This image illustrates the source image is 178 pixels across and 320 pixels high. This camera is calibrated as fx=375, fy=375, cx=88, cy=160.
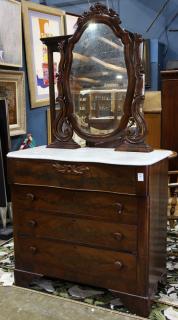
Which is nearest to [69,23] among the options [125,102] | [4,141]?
[4,141]

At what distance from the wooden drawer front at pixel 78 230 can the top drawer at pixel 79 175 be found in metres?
0.22

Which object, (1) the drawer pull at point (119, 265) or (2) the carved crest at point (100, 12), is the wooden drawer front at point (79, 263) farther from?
(2) the carved crest at point (100, 12)

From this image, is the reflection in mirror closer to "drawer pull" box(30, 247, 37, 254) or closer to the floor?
"drawer pull" box(30, 247, 37, 254)

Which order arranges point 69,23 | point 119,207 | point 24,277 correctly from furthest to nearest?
point 69,23 < point 24,277 < point 119,207

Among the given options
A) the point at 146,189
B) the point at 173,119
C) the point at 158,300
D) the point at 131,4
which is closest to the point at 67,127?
the point at 146,189

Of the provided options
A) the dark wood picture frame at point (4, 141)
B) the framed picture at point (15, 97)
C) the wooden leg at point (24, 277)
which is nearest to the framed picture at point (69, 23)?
the framed picture at point (15, 97)

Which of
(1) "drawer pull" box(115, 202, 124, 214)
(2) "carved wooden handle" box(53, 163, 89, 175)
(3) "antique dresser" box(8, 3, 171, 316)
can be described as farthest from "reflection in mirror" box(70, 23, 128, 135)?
(1) "drawer pull" box(115, 202, 124, 214)

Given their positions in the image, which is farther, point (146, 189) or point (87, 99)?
point (87, 99)

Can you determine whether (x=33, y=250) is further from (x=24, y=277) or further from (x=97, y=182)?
(x=97, y=182)

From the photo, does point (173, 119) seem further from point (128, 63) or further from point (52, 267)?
point (52, 267)

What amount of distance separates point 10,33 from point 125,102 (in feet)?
5.77

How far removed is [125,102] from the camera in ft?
7.97

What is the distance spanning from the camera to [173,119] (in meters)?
3.81

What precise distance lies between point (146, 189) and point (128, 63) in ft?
2.77
